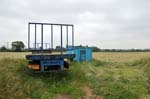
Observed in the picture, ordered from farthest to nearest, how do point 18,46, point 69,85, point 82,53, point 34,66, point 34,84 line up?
point 18,46 < point 82,53 < point 34,66 < point 69,85 < point 34,84

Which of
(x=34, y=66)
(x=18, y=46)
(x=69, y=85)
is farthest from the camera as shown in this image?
(x=18, y=46)

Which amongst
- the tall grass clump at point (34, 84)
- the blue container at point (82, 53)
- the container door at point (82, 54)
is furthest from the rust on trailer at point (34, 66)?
the container door at point (82, 54)

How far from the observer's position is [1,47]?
226 feet

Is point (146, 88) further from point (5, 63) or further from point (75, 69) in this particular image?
point (5, 63)

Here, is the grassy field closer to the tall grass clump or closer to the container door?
the tall grass clump

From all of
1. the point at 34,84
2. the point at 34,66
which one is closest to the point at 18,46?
the point at 34,66

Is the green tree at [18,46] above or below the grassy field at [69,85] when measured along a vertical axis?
above

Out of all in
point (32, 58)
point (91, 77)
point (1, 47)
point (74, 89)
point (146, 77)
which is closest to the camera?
point (74, 89)

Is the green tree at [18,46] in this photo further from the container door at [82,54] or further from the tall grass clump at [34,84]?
the tall grass clump at [34,84]

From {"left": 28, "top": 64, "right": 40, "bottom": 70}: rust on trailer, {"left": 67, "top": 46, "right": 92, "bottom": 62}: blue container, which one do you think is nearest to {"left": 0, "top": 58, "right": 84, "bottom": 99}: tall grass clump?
{"left": 28, "top": 64, "right": 40, "bottom": 70}: rust on trailer

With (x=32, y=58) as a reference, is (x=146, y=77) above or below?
below

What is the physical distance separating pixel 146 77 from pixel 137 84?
1892 mm

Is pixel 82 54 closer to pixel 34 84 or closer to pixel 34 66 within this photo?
pixel 34 66

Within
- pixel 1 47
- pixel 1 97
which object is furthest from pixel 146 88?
pixel 1 47
